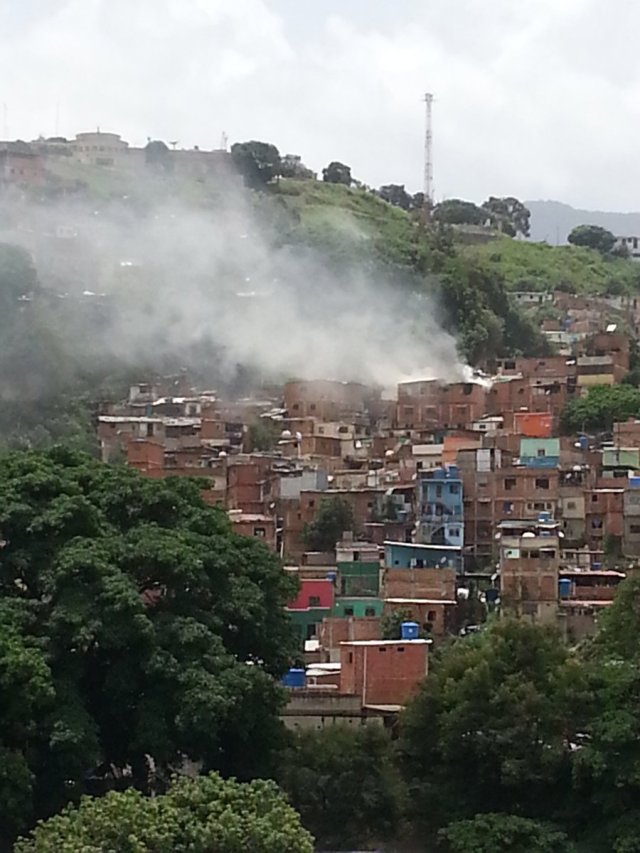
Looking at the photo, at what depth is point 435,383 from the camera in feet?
110

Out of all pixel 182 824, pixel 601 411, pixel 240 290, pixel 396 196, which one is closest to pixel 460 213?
pixel 396 196

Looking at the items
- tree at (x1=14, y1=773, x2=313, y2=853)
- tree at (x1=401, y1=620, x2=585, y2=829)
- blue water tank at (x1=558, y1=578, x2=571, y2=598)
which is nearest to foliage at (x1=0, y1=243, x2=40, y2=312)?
blue water tank at (x1=558, y1=578, x2=571, y2=598)

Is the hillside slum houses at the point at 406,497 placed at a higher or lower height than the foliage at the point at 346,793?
higher

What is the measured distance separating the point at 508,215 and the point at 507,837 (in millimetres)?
53857

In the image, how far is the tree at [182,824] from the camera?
1162cm

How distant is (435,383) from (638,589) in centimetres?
1764

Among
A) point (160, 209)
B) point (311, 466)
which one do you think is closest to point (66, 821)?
point (311, 466)

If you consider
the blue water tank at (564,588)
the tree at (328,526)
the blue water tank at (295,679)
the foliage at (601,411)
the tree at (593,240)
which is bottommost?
the blue water tank at (295,679)

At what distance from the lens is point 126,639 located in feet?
46.1

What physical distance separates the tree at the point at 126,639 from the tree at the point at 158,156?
42.1 meters

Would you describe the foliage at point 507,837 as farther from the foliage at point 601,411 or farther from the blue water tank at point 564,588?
the foliage at point 601,411

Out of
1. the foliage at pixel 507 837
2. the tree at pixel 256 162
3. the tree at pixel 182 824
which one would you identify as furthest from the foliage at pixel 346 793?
the tree at pixel 256 162

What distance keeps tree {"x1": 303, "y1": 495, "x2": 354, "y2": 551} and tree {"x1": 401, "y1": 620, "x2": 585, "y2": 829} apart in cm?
1005

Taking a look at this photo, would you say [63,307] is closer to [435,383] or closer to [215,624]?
[435,383]
